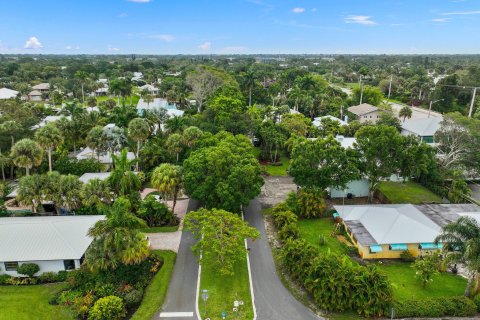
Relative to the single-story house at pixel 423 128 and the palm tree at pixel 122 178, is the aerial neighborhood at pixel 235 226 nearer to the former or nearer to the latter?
the palm tree at pixel 122 178

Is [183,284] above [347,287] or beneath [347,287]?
beneath

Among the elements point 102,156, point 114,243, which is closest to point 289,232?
point 114,243

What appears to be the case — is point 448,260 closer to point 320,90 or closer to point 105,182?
point 105,182

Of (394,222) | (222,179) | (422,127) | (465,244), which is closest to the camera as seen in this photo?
(465,244)

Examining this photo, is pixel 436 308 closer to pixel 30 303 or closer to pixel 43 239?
pixel 30 303

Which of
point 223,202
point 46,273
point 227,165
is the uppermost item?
point 227,165

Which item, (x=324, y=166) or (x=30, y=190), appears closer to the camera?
(x=30, y=190)

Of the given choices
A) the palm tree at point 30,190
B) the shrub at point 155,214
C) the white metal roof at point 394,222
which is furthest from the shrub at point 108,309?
the white metal roof at point 394,222

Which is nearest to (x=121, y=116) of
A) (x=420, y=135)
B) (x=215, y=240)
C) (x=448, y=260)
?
(x=215, y=240)
